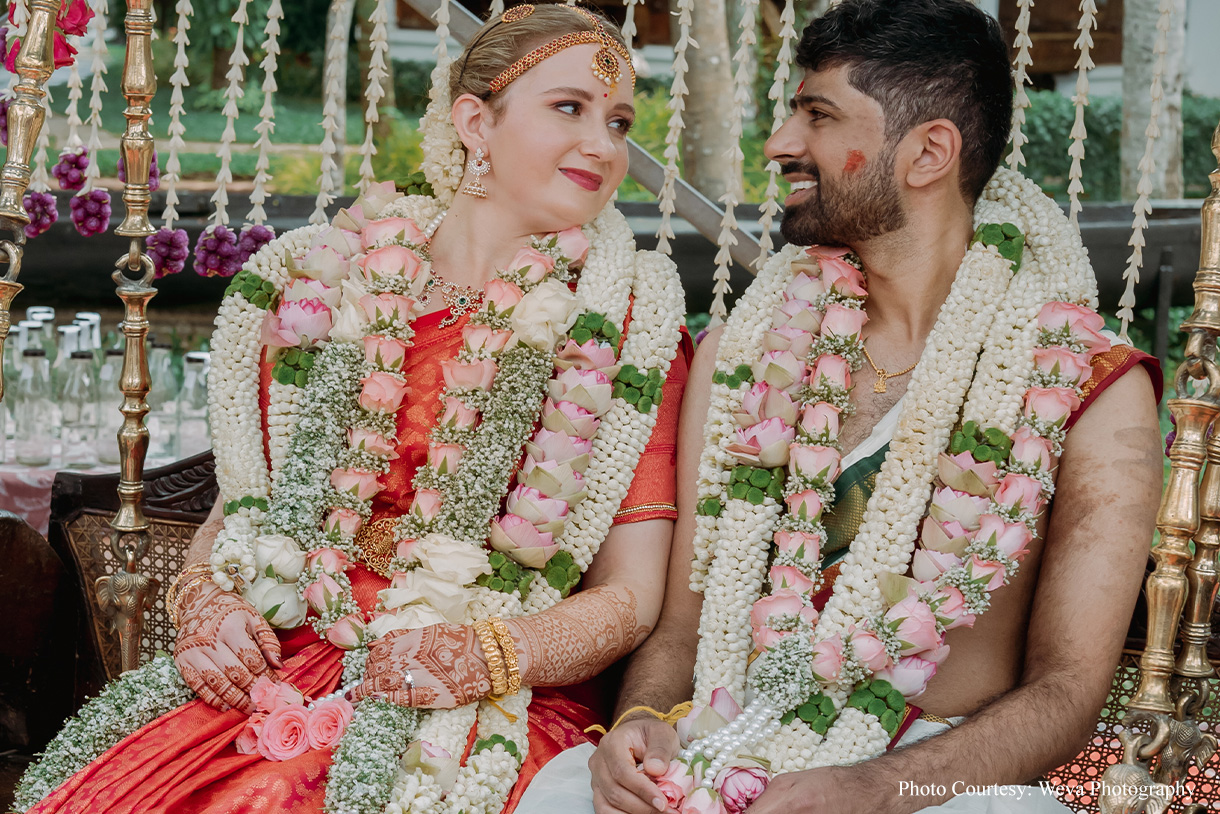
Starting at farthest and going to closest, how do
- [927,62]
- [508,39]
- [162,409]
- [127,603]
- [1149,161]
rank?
[162,409], [127,603], [1149,161], [508,39], [927,62]

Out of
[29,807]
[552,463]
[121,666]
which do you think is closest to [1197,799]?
[552,463]

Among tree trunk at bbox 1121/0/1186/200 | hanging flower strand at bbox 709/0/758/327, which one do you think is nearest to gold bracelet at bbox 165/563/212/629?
hanging flower strand at bbox 709/0/758/327

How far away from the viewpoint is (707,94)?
7.04 metres

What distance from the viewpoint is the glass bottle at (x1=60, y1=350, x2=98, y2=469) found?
3.48 metres

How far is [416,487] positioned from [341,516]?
0.17 metres

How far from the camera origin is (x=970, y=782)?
6.44ft

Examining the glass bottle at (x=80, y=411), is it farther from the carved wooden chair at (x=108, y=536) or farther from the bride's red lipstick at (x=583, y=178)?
the bride's red lipstick at (x=583, y=178)

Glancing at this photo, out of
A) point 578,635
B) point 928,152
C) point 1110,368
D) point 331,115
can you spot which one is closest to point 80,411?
point 331,115

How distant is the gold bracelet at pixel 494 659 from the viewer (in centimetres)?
217

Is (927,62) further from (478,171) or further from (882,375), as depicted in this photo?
(478,171)

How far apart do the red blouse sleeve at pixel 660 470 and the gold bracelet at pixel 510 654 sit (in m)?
0.39

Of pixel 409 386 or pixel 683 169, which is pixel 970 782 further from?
pixel 683 169

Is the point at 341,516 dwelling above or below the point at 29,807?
above

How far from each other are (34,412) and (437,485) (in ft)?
5.68
